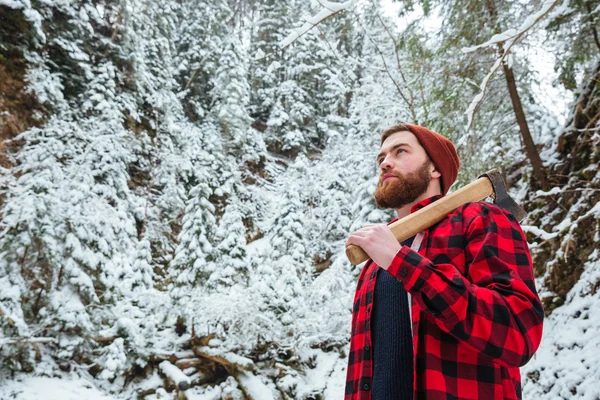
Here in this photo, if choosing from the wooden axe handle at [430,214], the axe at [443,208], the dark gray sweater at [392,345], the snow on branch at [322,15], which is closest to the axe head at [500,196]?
the axe at [443,208]

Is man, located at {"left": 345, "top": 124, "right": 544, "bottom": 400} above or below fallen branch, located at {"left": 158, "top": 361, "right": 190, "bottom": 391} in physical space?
above

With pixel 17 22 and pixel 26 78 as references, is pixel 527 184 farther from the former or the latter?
pixel 17 22

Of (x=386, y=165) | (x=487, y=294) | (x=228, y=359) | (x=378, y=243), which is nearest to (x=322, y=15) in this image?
(x=386, y=165)

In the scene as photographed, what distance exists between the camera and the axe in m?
1.53

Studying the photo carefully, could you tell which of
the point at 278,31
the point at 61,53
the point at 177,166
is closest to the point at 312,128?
the point at 278,31

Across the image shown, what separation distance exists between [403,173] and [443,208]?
32cm

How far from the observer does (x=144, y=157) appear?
48.0 feet

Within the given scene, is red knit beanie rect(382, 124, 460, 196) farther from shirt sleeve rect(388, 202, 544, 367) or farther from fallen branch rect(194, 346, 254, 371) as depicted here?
fallen branch rect(194, 346, 254, 371)

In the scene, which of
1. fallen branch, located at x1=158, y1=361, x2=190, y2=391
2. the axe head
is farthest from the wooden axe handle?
fallen branch, located at x1=158, y1=361, x2=190, y2=391

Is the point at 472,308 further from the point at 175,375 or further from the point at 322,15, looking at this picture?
the point at 175,375

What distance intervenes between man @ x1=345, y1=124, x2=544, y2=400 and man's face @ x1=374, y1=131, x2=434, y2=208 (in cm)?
3

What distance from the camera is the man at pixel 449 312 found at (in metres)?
1.17

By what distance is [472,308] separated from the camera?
116cm

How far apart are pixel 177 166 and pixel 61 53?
540 cm
